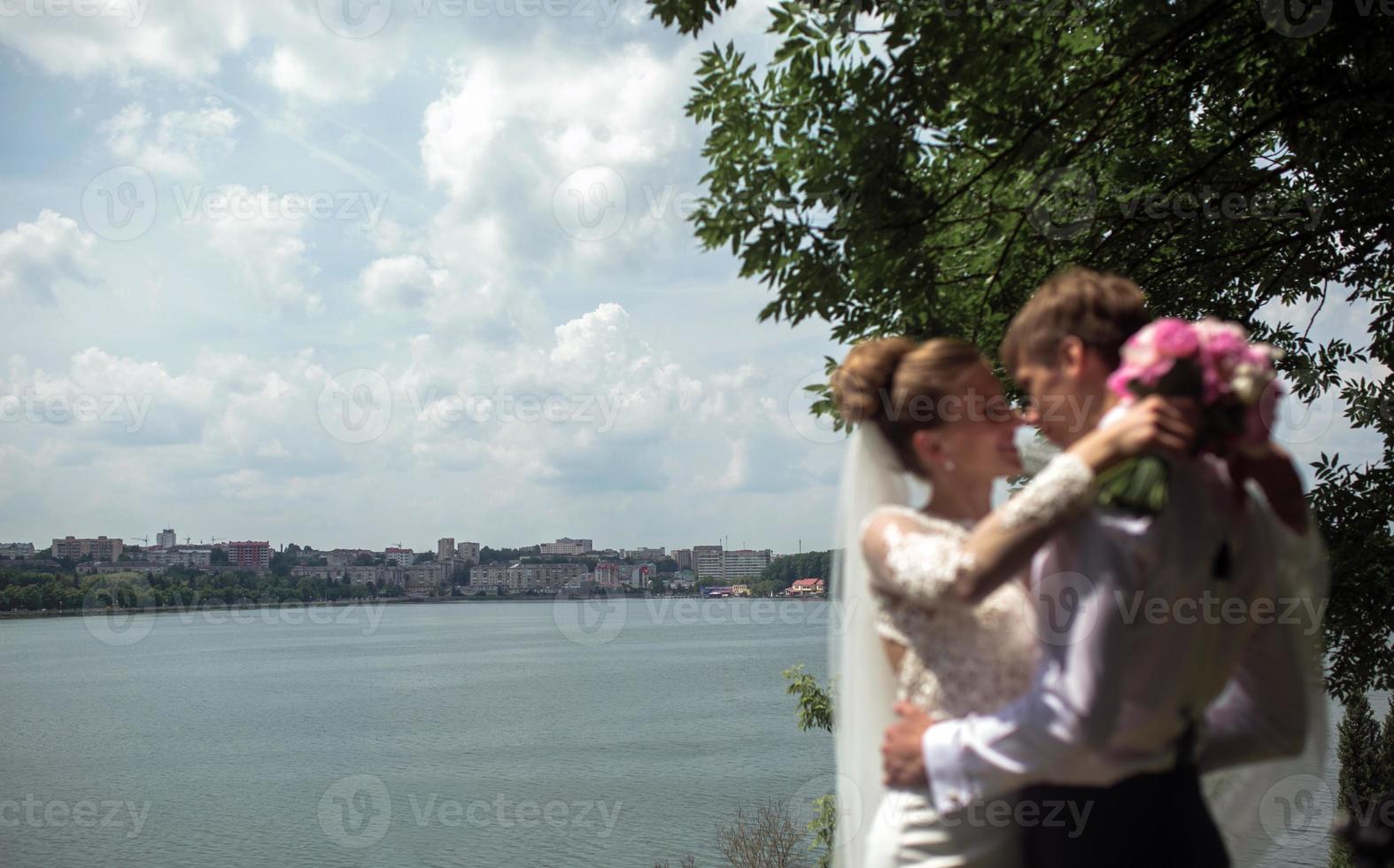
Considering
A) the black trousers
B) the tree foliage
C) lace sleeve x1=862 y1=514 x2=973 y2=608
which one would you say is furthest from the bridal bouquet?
the tree foliage

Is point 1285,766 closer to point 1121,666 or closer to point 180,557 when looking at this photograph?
point 1121,666

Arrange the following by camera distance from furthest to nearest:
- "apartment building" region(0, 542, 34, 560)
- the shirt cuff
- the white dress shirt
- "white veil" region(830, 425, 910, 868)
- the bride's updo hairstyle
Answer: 1. "apartment building" region(0, 542, 34, 560)
2. "white veil" region(830, 425, 910, 868)
3. the bride's updo hairstyle
4. the shirt cuff
5. the white dress shirt

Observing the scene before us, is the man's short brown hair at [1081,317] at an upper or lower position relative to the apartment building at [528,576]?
upper

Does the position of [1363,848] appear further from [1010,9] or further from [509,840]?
[509,840]

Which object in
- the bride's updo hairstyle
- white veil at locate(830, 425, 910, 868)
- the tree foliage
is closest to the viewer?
the bride's updo hairstyle

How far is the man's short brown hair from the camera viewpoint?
7.41 ft

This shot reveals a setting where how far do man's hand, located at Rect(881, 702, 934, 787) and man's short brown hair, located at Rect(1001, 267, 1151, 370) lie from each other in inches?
31.7

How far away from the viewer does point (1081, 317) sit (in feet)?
7.43

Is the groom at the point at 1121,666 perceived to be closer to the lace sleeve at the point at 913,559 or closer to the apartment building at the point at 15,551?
the lace sleeve at the point at 913,559

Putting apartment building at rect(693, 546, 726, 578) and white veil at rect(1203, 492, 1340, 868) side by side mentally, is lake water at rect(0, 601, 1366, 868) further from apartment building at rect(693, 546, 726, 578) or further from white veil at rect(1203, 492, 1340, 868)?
apartment building at rect(693, 546, 726, 578)

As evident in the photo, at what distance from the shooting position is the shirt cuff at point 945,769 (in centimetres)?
228

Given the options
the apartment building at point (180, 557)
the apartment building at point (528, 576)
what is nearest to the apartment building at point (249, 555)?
the apartment building at point (180, 557)

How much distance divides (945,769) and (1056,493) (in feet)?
2.26

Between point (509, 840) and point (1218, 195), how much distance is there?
34.1 metres
